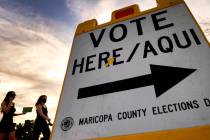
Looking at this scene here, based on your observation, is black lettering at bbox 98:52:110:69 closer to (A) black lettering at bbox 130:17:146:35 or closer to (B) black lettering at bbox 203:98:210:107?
(A) black lettering at bbox 130:17:146:35

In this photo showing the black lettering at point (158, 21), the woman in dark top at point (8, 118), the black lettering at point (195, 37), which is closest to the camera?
the black lettering at point (195, 37)

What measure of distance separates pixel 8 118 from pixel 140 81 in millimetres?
4009

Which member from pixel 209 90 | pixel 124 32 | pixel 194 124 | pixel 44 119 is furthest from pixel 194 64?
pixel 44 119

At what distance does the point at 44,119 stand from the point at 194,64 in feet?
13.6

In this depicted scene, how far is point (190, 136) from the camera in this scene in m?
0.97

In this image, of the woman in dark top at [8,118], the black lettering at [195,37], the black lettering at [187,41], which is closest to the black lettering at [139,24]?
the black lettering at [187,41]

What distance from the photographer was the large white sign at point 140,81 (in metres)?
1.13

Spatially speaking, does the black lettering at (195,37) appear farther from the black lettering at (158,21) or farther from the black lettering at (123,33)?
the black lettering at (123,33)

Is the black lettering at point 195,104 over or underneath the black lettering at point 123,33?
underneath

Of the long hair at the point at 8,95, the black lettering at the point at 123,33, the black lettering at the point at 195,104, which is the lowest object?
the black lettering at the point at 195,104

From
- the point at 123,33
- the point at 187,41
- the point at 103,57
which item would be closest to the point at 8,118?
the point at 103,57

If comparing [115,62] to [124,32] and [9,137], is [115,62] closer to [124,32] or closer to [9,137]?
[124,32]

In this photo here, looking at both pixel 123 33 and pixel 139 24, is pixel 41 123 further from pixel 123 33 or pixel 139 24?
pixel 139 24

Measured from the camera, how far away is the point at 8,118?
433 cm
